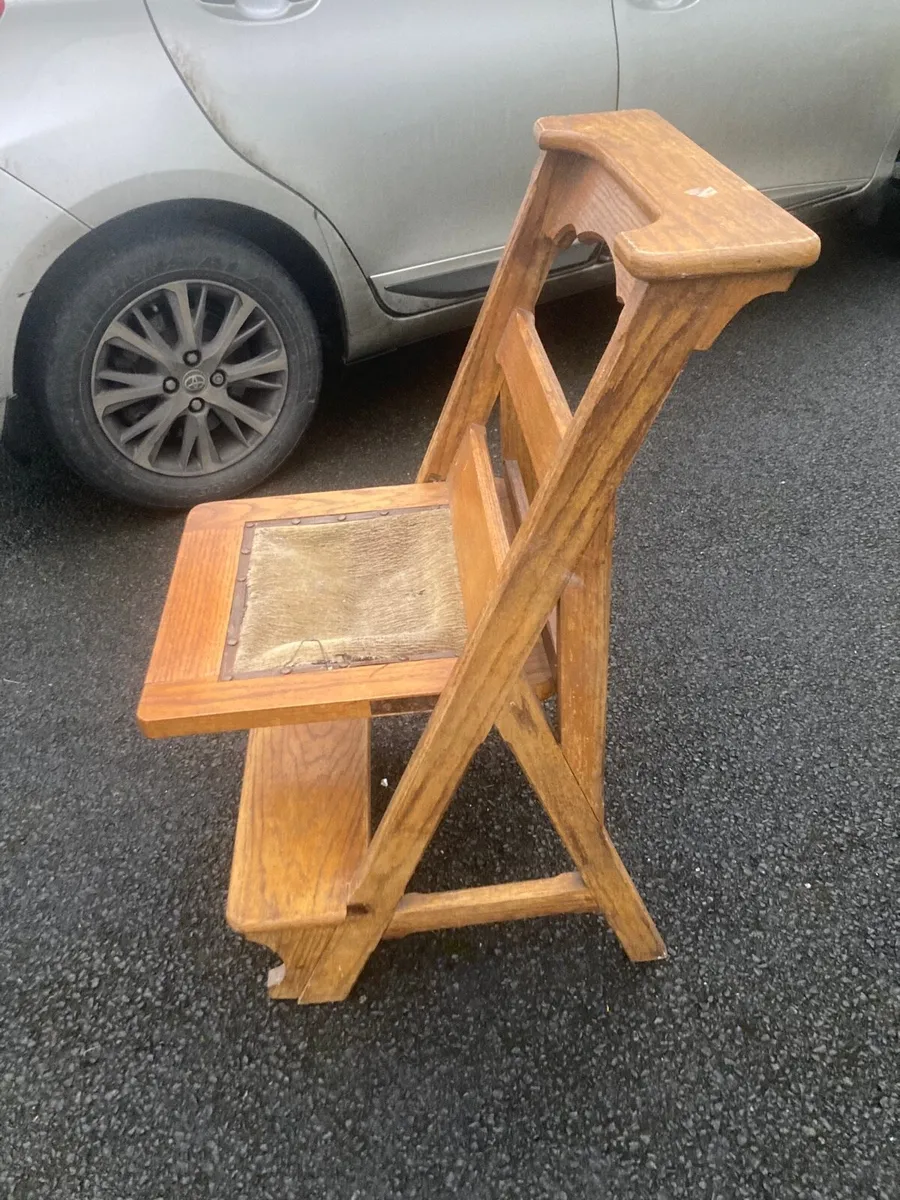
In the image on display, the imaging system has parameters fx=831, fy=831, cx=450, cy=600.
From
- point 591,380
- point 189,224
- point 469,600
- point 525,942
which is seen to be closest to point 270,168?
point 189,224

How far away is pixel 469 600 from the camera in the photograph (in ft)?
3.74

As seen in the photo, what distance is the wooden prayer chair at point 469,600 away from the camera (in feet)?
2.44

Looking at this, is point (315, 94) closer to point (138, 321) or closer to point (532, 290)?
point (138, 321)

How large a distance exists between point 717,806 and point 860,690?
0.45m

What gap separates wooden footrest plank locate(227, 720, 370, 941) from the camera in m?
1.11

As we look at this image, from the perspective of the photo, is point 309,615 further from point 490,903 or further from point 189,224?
point 189,224

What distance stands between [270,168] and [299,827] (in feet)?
4.76

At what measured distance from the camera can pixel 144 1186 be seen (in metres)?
1.10

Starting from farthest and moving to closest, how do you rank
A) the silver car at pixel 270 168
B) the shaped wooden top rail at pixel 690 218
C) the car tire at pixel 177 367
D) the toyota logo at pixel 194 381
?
the toyota logo at pixel 194 381, the car tire at pixel 177 367, the silver car at pixel 270 168, the shaped wooden top rail at pixel 690 218

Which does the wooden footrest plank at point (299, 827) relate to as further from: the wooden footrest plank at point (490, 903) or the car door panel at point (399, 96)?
the car door panel at point (399, 96)

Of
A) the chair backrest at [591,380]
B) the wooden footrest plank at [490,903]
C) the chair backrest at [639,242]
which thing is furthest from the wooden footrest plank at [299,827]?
the chair backrest at [639,242]

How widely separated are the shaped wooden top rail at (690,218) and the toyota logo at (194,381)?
131 cm

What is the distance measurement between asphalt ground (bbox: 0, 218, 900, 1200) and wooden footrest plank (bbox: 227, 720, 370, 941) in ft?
0.83

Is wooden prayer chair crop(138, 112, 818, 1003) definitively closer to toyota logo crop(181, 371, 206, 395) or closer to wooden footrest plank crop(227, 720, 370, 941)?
wooden footrest plank crop(227, 720, 370, 941)
